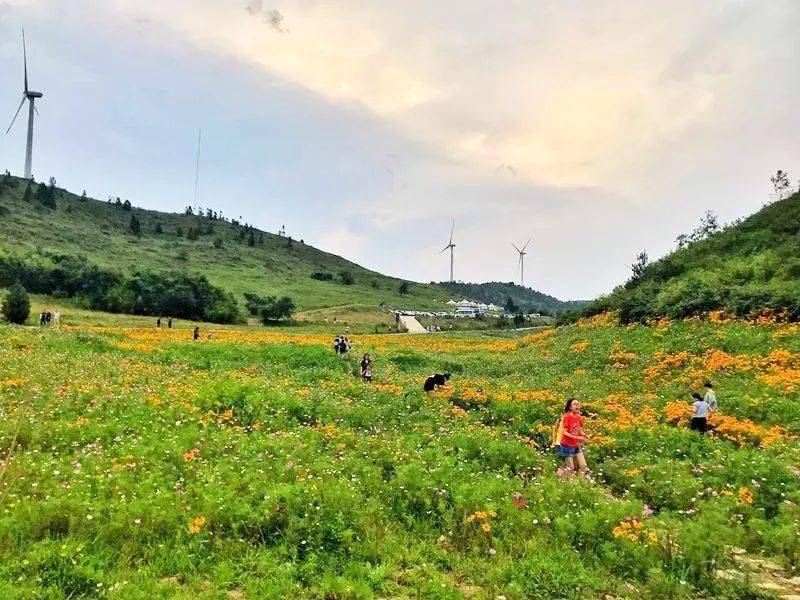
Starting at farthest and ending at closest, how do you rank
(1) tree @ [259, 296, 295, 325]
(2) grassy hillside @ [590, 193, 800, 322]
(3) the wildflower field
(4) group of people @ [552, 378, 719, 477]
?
(1) tree @ [259, 296, 295, 325], (2) grassy hillside @ [590, 193, 800, 322], (4) group of people @ [552, 378, 719, 477], (3) the wildflower field

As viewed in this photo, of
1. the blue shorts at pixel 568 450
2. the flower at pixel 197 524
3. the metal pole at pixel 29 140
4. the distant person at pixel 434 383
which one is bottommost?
the flower at pixel 197 524

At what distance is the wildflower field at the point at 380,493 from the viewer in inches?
332

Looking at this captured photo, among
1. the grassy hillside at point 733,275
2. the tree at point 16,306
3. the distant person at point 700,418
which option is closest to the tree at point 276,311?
the tree at point 16,306

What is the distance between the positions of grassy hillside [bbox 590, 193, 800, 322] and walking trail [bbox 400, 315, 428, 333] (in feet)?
174

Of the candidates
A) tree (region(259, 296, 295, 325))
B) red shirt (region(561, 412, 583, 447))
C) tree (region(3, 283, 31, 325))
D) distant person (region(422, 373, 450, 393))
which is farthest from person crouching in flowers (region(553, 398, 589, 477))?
tree (region(259, 296, 295, 325))

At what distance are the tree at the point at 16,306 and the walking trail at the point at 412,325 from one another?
60.7 m

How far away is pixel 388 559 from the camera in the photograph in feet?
29.8

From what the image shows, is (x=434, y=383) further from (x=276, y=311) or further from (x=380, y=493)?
(x=276, y=311)

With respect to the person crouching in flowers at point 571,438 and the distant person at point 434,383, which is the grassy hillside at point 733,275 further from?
the person crouching in flowers at point 571,438

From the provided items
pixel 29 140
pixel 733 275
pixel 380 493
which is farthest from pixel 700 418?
pixel 29 140

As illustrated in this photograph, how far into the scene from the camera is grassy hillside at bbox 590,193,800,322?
31875mm

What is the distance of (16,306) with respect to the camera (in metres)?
60.7

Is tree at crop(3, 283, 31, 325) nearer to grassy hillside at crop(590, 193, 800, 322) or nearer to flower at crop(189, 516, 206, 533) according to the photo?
grassy hillside at crop(590, 193, 800, 322)

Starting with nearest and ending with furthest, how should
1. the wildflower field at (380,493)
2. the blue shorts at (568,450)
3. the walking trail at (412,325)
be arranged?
1. the wildflower field at (380,493)
2. the blue shorts at (568,450)
3. the walking trail at (412,325)
